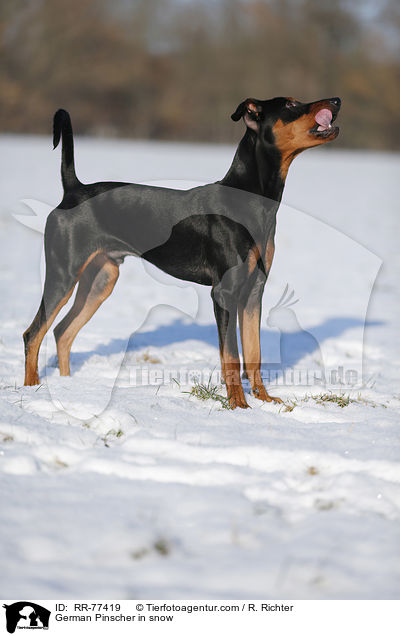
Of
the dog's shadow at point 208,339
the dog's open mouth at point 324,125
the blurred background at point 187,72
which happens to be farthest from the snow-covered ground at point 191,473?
the blurred background at point 187,72

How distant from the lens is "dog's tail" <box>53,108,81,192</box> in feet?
10.8

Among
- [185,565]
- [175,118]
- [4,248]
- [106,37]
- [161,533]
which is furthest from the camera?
[106,37]

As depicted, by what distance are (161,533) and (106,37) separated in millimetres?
64195

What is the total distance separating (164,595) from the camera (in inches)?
68.9

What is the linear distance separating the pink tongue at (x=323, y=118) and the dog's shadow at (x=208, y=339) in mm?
→ 1598

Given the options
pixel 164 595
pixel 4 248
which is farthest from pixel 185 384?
pixel 4 248

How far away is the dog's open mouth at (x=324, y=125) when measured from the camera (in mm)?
3074

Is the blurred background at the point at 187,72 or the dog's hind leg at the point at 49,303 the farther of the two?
the blurred background at the point at 187,72

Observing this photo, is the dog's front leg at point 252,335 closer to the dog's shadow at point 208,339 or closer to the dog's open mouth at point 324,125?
the dog's shadow at point 208,339

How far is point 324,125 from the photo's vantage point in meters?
3.10

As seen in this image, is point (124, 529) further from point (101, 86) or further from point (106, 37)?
point (106, 37)

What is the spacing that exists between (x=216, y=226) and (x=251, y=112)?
0.59 meters

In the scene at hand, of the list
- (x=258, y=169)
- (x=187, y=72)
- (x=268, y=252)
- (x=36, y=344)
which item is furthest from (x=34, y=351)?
(x=187, y=72)

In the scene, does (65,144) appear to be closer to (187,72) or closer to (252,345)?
(252,345)
